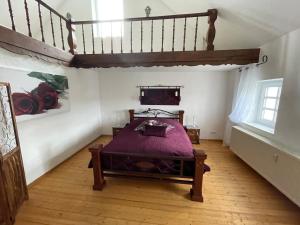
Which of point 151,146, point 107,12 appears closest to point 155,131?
point 151,146

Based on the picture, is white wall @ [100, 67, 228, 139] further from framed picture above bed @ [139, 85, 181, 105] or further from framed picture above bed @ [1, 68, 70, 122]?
framed picture above bed @ [1, 68, 70, 122]

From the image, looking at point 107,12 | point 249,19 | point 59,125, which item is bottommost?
point 59,125

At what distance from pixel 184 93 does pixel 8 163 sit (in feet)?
12.3

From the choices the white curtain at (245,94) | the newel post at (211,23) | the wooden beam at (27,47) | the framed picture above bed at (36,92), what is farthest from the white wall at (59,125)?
the white curtain at (245,94)

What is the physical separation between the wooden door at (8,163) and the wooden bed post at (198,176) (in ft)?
6.96

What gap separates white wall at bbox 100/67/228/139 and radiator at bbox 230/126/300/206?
3.91 feet

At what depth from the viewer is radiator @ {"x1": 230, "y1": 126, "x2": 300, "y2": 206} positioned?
1.83 m

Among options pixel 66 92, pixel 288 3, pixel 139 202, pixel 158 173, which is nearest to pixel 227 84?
pixel 288 3

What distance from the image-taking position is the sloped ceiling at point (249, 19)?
5.83 feet

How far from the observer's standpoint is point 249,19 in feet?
7.26

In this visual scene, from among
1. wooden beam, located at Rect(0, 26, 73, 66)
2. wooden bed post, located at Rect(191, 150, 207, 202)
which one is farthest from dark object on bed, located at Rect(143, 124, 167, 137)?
wooden beam, located at Rect(0, 26, 73, 66)

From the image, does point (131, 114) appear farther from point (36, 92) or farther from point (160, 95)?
point (36, 92)

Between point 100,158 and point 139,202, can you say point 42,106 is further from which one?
point 139,202

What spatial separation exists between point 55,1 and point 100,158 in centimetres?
403
